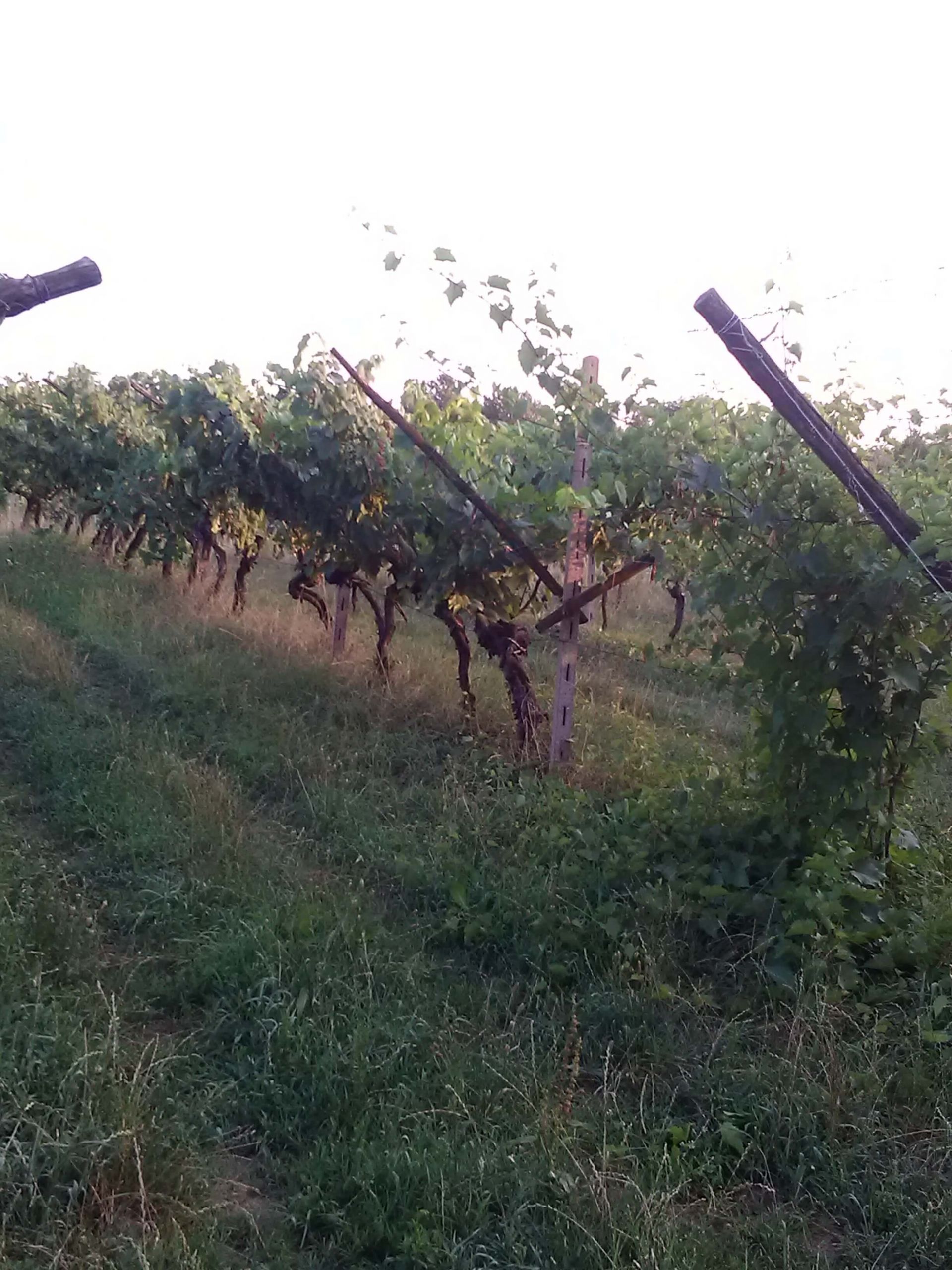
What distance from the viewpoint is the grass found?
2.40 m

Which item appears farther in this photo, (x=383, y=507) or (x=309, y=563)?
(x=309, y=563)

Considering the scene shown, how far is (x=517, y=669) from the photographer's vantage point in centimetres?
614

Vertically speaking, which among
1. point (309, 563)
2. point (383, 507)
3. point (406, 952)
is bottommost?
point (406, 952)

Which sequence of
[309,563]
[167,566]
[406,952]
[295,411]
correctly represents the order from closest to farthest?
[406,952] → [295,411] → [309,563] → [167,566]

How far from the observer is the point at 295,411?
6402mm

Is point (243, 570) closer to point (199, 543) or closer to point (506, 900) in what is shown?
point (199, 543)

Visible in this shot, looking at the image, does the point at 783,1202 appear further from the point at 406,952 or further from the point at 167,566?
the point at 167,566

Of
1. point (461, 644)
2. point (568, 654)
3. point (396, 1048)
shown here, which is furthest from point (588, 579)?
point (396, 1048)

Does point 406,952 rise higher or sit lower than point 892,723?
lower

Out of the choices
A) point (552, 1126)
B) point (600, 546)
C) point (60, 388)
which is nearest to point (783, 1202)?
point (552, 1126)

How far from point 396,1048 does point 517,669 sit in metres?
3.31

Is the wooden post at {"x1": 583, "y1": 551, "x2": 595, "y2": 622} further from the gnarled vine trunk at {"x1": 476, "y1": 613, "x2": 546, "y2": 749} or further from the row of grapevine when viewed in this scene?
the gnarled vine trunk at {"x1": 476, "y1": 613, "x2": 546, "y2": 749}

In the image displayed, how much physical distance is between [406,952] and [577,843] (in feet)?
3.26

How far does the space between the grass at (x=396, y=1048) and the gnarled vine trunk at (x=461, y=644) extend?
0.84 metres
